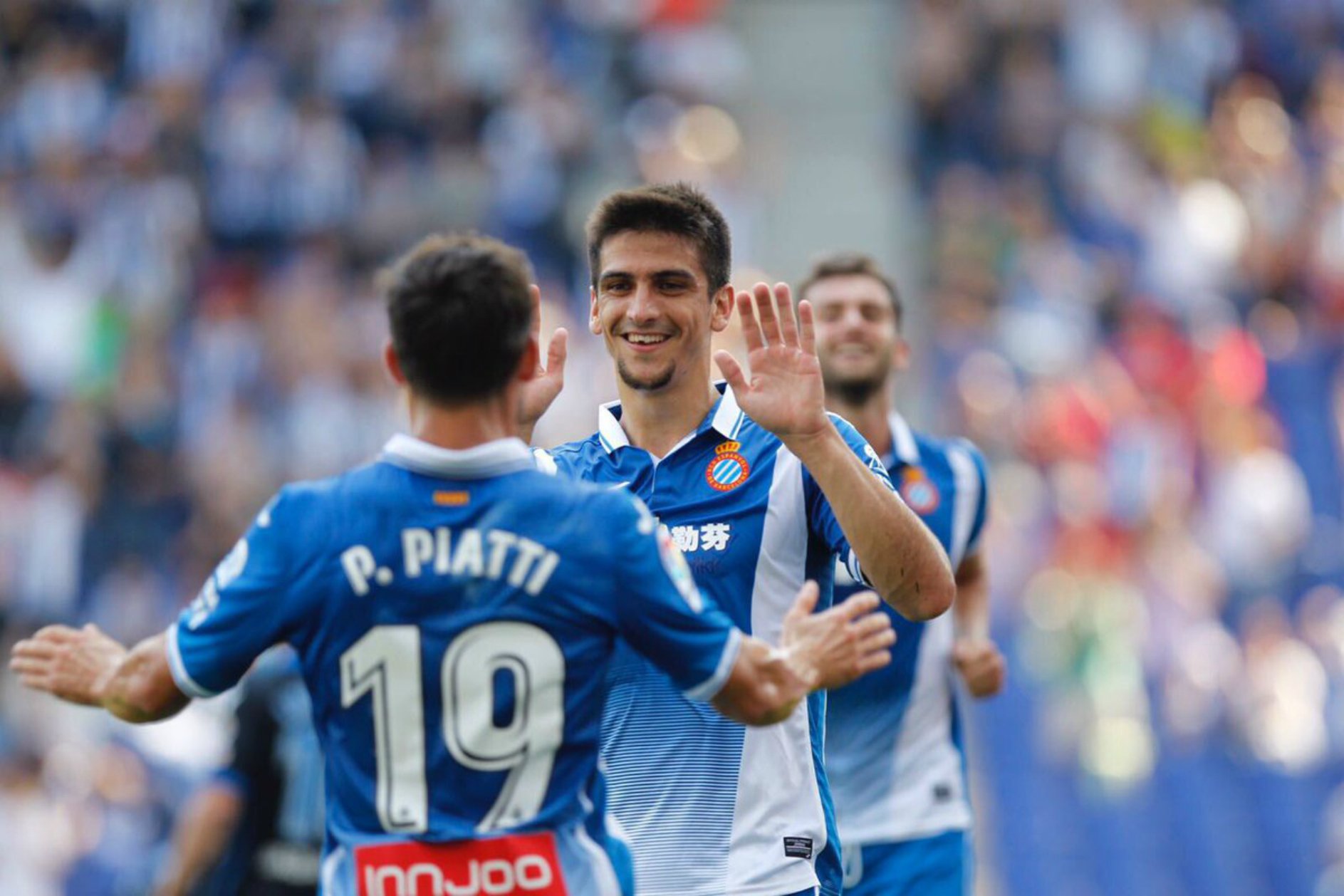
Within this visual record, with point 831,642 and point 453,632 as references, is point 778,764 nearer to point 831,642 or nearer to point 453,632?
point 831,642

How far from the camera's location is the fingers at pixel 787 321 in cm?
466

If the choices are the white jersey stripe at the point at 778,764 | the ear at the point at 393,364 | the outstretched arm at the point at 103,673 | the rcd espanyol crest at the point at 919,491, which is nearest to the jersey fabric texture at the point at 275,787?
the rcd espanyol crest at the point at 919,491

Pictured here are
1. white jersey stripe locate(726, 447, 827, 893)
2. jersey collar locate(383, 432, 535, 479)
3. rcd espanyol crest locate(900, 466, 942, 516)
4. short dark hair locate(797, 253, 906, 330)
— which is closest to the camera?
jersey collar locate(383, 432, 535, 479)

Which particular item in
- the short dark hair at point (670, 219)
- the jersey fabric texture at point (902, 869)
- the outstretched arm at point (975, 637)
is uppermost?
the short dark hair at point (670, 219)

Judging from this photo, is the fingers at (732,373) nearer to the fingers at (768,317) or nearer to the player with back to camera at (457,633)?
the fingers at (768,317)

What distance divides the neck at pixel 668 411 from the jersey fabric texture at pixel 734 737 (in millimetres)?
143

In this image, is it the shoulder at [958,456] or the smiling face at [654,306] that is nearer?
the smiling face at [654,306]

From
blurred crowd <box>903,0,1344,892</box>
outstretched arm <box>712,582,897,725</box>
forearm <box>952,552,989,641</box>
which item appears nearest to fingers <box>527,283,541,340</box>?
outstretched arm <box>712,582,897,725</box>

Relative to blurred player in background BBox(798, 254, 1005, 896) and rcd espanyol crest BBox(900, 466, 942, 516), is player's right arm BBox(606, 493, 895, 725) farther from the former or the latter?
rcd espanyol crest BBox(900, 466, 942, 516)

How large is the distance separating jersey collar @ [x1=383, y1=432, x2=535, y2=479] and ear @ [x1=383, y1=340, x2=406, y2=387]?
0.43 feet

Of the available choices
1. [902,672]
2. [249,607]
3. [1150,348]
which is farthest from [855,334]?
[1150,348]

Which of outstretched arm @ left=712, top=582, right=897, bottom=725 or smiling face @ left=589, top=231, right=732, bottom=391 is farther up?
smiling face @ left=589, top=231, right=732, bottom=391

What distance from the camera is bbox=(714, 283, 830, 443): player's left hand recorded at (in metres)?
4.61

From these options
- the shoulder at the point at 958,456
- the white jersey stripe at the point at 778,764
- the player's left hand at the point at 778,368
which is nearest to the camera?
the player's left hand at the point at 778,368
